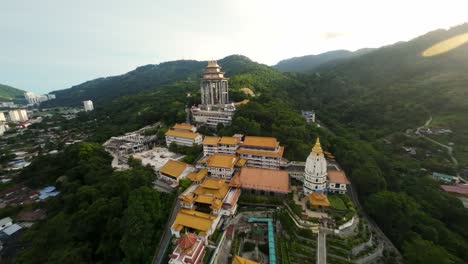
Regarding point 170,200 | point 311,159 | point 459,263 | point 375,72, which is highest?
point 375,72

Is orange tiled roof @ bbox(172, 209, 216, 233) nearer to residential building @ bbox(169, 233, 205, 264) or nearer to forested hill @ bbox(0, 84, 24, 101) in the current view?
residential building @ bbox(169, 233, 205, 264)

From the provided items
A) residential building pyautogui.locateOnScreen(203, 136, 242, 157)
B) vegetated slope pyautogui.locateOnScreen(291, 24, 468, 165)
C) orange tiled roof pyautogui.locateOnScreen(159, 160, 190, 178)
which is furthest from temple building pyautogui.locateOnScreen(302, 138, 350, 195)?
vegetated slope pyautogui.locateOnScreen(291, 24, 468, 165)

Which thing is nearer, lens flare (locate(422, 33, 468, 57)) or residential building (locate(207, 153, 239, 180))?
residential building (locate(207, 153, 239, 180))

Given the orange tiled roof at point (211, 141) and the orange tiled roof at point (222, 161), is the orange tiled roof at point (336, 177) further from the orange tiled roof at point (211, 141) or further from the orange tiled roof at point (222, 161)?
the orange tiled roof at point (211, 141)

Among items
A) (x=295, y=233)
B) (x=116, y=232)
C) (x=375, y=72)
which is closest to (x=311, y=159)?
(x=295, y=233)

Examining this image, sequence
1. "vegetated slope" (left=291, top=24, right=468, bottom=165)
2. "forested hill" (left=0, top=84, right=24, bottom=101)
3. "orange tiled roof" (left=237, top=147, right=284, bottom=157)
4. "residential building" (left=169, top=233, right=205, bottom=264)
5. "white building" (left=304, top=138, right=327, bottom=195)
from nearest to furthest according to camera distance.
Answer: "residential building" (left=169, top=233, right=205, bottom=264) < "white building" (left=304, top=138, right=327, bottom=195) < "orange tiled roof" (left=237, top=147, right=284, bottom=157) < "vegetated slope" (left=291, top=24, right=468, bottom=165) < "forested hill" (left=0, top=84, right=24, bottom=101)

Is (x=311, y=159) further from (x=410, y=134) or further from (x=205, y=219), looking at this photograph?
(x=410, y=134)
